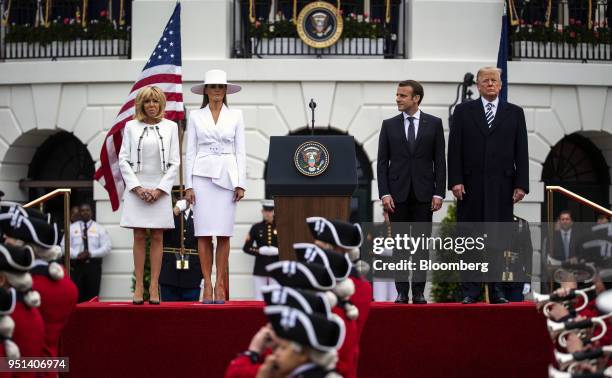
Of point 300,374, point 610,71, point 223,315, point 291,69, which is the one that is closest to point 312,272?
point 300,374

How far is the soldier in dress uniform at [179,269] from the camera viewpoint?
12289 mm

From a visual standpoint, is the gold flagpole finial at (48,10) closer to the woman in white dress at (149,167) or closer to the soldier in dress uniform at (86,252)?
the soldier in dress uniform at (86,252)

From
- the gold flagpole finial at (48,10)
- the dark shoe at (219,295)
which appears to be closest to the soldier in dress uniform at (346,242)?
the dark shoe at (219,295)

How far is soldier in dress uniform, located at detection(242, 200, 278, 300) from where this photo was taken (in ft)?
54.1

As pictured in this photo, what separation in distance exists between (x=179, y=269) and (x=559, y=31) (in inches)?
365

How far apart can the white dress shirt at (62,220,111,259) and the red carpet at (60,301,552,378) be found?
7.77 meters

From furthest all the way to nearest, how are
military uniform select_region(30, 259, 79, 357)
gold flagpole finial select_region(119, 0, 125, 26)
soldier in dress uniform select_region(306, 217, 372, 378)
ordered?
gold flagpole finial select_region(119, 0, 125, 26)
military uniform select_region(30, 259, 79, 357)
soldier in dress uniform select_region(306, 217, 372, 378)

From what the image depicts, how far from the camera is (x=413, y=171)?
393 inches

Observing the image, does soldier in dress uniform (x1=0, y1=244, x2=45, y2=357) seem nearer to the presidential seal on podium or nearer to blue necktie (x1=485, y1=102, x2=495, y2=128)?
the presidential seal on podium

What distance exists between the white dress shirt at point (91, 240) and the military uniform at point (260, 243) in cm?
241

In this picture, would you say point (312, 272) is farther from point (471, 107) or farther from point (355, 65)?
point (355, 65)

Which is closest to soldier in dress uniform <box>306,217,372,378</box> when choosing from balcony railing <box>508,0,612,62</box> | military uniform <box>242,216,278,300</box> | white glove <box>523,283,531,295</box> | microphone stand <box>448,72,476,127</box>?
white glove <box>523,283,531,295</box>

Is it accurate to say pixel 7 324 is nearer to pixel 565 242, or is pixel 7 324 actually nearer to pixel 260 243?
pixel 565 242

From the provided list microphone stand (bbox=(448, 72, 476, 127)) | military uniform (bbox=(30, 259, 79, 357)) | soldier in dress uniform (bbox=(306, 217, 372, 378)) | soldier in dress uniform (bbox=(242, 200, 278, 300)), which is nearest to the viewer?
soldier in dress uniform (bbox=(306, 217, 372, 378))
